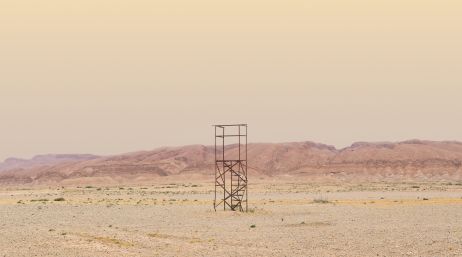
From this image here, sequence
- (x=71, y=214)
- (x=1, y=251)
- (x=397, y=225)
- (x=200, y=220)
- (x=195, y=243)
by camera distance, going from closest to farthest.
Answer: (x=1, y=251)
(x=195, y=243)
(x=397, y=225)
(x=200, y=220)
(x=71, y=214)

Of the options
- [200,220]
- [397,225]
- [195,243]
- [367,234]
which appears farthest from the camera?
[200,220]

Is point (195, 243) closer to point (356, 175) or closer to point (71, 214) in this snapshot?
point (71, 214)

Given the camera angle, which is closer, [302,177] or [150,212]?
[150,212]

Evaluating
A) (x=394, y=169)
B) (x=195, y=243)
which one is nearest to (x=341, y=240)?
(x=195, y=243)

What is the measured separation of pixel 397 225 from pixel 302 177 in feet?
490

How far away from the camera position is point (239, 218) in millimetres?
47531

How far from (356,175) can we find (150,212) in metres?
145

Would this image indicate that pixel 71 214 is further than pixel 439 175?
No

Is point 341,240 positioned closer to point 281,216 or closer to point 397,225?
point 397,225

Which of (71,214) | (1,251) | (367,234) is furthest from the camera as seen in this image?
(71,214)

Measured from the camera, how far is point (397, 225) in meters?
40.0

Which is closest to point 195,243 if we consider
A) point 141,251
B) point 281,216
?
point 141,251

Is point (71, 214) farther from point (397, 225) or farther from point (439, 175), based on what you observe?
point (439, 175)

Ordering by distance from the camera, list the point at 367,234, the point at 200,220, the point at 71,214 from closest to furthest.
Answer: the point at 367,234 < the point at 200,220 < the point at 71,214
